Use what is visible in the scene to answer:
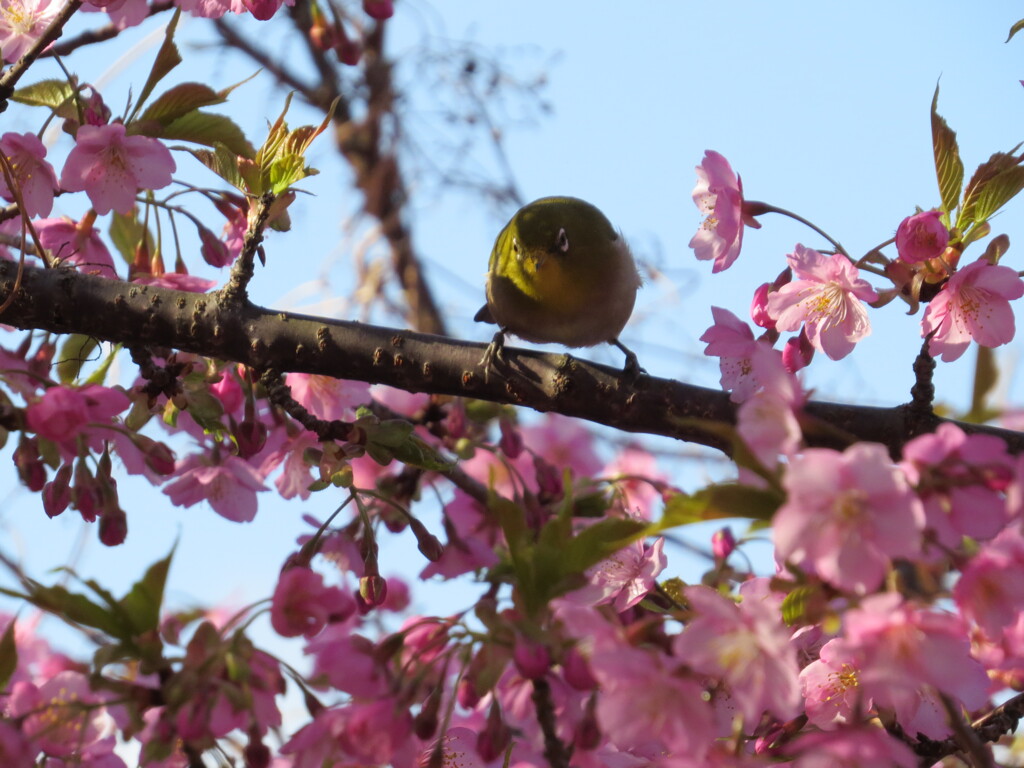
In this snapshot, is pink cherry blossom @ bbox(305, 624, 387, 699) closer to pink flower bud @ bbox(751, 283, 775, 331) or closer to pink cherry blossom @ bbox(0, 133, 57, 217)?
pink flower bud @ bbox(751, 283, 775, 331)

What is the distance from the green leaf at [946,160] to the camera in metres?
1.84

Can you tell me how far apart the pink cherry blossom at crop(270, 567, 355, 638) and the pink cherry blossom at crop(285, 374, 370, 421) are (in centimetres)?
131

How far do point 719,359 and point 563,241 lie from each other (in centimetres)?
127

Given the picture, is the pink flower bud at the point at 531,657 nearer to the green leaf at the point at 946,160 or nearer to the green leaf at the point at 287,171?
the green leaf at the point at 287,171

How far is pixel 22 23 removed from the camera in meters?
2.33

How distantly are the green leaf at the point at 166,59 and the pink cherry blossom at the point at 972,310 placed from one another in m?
1.58

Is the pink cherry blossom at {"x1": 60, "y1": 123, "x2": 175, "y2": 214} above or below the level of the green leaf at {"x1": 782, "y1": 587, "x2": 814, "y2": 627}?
above

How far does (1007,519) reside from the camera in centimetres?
107

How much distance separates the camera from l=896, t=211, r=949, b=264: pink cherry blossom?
5.79ft

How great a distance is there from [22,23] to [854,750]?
2.27m

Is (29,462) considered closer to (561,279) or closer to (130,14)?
(130,14)

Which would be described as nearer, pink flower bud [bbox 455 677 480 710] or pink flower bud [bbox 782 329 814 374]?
pink flower bud [bbox 455 677 480 710]

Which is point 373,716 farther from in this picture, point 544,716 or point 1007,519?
point 1007,519

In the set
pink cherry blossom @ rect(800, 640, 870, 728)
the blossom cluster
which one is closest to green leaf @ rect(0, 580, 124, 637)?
the blossom cluster
